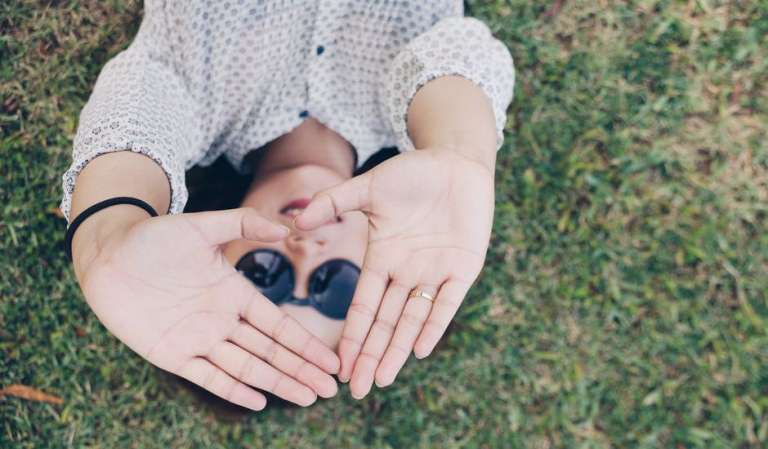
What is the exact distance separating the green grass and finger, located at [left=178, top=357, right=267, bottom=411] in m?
1.43

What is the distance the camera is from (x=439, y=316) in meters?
1.87

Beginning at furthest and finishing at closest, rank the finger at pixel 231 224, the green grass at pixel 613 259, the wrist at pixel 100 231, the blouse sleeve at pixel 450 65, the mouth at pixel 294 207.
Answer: the green grass at pixel 613 259 < the mouth at pixel 294 207 < the blouse sleeve at pixel 450 65 < the wrist at pixel 100 231 < the finger at pixel 231 224

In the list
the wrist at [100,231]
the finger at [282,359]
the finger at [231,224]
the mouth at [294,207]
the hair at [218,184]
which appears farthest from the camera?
the hair at [218,184]

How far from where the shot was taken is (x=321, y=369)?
6.10 feet

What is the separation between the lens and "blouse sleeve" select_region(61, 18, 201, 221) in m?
1.99

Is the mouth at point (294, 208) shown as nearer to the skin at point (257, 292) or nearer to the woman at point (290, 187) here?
the woman at point (290, 187)

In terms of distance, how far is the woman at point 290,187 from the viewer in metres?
1.73

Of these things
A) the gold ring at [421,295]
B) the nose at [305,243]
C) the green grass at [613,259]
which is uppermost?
the gold ring at [421,295]

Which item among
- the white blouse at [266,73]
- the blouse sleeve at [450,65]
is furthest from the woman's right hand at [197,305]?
the blouse sleeve at [450,65]

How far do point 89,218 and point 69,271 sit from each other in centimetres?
138

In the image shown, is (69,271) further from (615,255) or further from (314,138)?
(615,255)

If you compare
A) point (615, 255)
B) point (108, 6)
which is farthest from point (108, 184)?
point (615, 255)

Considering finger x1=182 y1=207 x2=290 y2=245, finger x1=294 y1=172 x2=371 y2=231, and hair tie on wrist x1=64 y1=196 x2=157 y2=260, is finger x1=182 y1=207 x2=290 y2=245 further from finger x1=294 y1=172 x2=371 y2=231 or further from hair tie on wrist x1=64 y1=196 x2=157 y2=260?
hair tie on wrist x1=64 y1=196 x2=157 y2=260

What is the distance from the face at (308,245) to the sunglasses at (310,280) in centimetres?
2
